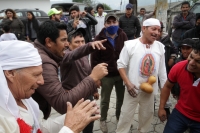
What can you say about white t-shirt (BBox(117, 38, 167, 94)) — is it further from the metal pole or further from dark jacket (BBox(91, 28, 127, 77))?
the metal pole

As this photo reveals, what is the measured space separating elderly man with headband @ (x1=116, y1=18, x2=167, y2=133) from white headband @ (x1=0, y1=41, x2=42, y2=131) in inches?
63.3

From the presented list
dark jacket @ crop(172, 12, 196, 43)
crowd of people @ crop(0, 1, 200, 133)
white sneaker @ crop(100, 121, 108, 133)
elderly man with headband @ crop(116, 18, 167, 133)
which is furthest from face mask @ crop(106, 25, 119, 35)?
dark jacket @ crop(172, 12, 196, 43)

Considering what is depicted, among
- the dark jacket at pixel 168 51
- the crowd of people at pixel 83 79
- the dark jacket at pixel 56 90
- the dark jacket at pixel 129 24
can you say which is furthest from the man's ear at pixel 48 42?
the dark jacket at pixel 129 24

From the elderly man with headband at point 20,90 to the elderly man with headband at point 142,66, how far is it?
1360 millimetres

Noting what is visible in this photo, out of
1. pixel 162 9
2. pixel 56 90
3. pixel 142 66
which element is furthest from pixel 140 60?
pixel 162 9

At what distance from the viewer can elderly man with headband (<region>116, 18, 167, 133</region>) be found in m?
2.51

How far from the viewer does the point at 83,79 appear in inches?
60.9

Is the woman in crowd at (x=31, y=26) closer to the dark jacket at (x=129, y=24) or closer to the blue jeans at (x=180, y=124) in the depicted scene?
the dark jacket at (x=129, y=24)

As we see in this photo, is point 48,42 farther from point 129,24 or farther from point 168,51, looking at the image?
point 129,24

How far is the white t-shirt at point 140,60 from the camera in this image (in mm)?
2521

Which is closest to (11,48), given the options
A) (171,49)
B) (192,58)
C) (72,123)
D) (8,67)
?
(8,67)

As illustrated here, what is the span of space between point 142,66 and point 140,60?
85 mm

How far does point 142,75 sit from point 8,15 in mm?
5835

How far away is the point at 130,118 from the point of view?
275 cm
